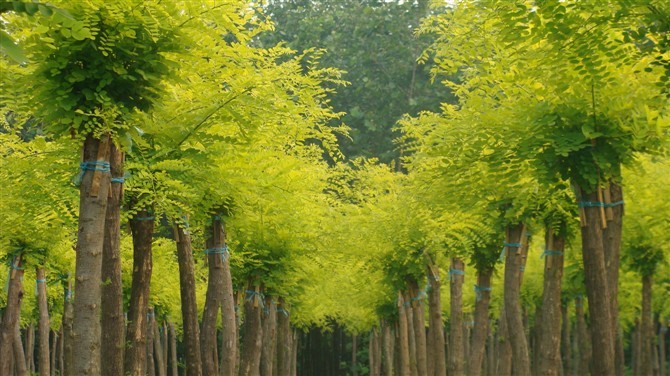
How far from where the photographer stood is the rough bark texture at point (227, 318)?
18438mm

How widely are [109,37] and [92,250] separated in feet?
7.72

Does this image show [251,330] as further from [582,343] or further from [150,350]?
[150,350]

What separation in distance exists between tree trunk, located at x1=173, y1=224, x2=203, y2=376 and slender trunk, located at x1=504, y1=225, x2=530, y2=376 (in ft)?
22.6

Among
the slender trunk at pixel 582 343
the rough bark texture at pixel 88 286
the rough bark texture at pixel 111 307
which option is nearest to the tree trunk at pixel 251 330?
the slender trunk at pixel 582 343

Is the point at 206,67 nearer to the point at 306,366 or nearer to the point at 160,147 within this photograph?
the point at 160,147

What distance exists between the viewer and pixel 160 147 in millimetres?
13188

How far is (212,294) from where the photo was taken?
18.8 metres

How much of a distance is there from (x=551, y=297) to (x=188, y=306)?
707 cm

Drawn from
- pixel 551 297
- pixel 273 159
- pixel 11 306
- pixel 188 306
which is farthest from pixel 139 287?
pixel 11 306

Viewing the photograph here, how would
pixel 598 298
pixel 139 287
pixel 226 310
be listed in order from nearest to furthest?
pixel 598 298 < pixel 139 287 < pixel 226 310

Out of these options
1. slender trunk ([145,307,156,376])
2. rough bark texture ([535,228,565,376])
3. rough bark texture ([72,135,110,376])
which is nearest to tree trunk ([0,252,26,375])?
slender trunk ([145,307,156,376])

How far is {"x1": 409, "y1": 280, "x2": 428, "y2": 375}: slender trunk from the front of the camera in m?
27.8

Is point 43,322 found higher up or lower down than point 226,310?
higher up

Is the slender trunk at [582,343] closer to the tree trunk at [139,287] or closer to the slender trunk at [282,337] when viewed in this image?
the slender trunk at [282,337]
